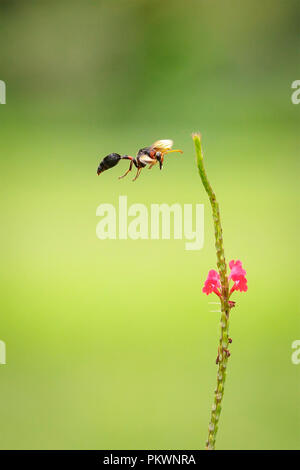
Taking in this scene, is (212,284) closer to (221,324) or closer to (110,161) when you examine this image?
(221,324)

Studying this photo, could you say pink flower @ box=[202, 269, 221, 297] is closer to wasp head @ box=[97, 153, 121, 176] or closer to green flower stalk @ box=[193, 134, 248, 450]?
green flower stalk @ box=[193, 134, 248, 450]

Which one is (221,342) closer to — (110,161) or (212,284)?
(212,284)

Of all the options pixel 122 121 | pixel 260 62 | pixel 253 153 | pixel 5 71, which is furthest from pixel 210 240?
pixel 5 71

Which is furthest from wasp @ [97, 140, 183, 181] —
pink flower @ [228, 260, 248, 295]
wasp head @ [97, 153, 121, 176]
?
pink flower @ [228, 260, 248, 295]

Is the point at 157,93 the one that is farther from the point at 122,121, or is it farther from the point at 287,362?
the point at 287,362

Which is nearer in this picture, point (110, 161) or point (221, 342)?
point (221, 342)

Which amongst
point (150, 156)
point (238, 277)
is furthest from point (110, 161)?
point (238, 277)

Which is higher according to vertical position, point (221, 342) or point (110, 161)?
point (110, 161)

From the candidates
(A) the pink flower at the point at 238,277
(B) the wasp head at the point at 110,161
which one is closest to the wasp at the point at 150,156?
(B) the wasp head at the point at 110,161

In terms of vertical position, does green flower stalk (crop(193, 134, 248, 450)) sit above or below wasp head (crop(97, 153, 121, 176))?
below
